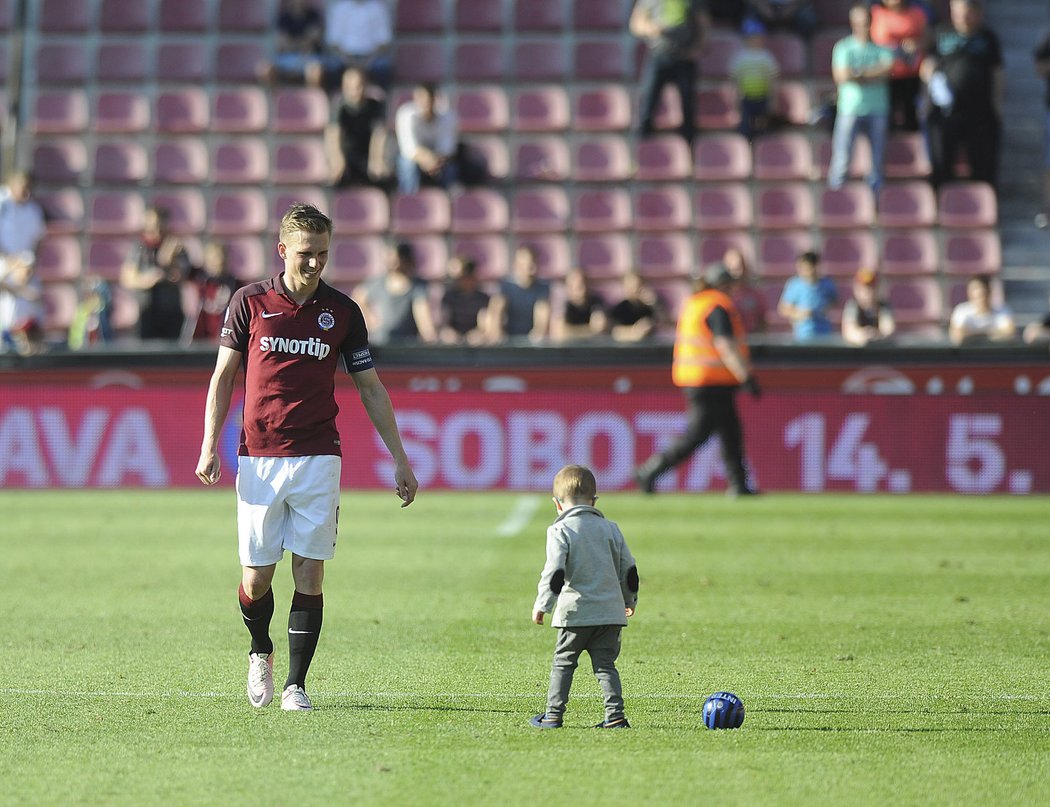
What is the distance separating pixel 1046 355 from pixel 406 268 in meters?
6.53

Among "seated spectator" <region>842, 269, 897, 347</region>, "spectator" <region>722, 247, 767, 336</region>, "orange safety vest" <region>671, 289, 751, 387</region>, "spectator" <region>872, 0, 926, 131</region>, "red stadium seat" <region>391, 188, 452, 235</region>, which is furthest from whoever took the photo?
"red stadium seat" <region>391, 188, 452, 235</region>

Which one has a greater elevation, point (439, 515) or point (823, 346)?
point (823, 346)

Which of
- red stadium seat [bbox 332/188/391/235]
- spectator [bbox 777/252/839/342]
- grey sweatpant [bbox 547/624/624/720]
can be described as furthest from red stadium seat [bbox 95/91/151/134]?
grey sweatpant [bbox 547/624/624/720]

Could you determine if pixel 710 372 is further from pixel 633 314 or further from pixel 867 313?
pixel 867 313

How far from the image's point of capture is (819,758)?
594cm

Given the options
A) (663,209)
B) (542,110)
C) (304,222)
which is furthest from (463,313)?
(304,222)

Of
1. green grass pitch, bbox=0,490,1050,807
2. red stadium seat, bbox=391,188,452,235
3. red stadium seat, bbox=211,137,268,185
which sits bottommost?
green grass pitch, bbox=0,490,1050,807

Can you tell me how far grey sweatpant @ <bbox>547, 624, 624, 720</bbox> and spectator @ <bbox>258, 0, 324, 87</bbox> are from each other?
17.6 metres

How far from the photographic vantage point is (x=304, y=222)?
21.5ft

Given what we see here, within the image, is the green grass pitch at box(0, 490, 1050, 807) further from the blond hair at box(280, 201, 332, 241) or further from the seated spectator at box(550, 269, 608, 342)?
the seated spectator at box(550, 269, 608, 342)

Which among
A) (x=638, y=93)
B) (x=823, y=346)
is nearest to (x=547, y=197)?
(x=638, y=93)

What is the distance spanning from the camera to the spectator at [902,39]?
2080 centimetres

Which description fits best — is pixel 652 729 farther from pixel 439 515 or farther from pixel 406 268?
pixel 406 268

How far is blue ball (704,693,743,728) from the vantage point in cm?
639
